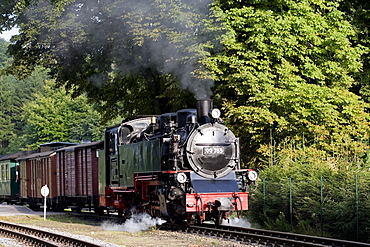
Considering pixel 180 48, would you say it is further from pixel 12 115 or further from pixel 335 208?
pixel 12 115

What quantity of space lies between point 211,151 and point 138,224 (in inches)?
146

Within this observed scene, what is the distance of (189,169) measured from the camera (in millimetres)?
15523

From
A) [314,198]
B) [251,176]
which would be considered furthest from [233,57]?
[314,198]

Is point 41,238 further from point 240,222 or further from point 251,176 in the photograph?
point 240,222

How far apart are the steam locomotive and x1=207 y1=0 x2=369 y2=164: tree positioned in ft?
26.1

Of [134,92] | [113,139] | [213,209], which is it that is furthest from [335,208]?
[134,92]

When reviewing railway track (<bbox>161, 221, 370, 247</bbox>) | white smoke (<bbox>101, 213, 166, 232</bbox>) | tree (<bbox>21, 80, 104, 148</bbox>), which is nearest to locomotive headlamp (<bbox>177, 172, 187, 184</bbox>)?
railway track (<bbox>161, 221, 370, 247</bbox>)

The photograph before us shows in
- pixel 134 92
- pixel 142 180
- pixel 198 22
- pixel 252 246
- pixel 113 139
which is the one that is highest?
pixel 198 22

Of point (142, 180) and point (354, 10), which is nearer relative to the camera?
point (142, 180)

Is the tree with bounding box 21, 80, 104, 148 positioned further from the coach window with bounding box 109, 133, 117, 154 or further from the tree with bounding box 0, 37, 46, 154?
the coach window with bounding box 109, 133, 117, 154

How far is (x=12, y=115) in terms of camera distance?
92.9 metres

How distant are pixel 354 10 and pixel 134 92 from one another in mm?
12794

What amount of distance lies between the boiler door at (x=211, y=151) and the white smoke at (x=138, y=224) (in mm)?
2928

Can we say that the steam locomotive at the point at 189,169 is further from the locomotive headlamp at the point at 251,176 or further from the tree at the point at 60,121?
the tree at the point at 60,121
